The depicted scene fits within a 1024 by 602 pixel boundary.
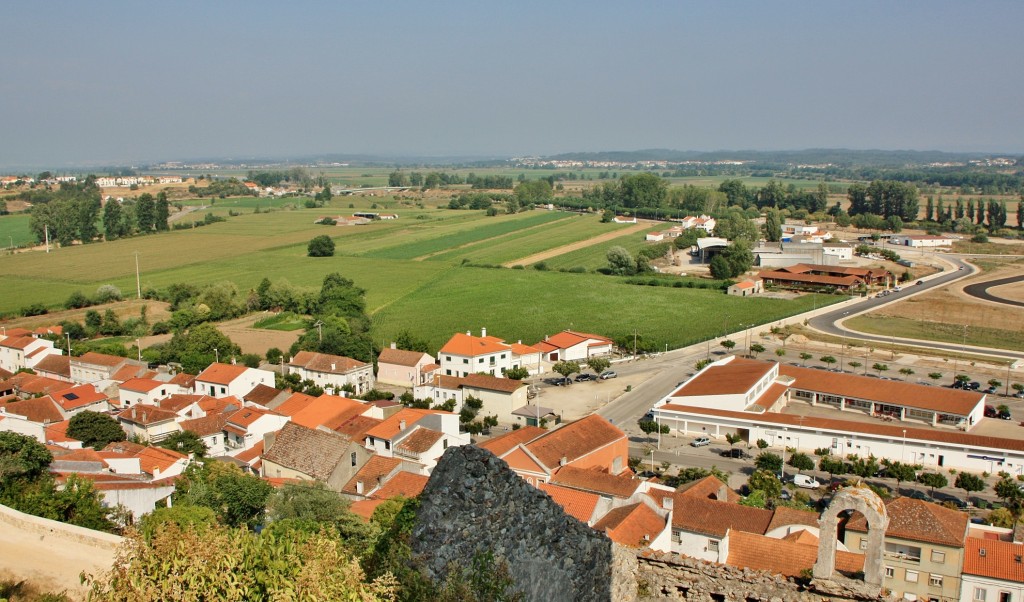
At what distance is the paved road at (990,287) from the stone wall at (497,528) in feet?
196

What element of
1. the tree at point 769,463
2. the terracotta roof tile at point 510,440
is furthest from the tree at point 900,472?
the terracotta roof tile at point 510,440

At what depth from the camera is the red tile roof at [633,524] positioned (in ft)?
49.6

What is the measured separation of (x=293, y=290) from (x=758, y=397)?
33.8 metres

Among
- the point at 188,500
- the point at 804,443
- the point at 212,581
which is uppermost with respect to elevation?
the point at 212,581

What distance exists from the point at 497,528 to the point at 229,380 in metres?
28.4

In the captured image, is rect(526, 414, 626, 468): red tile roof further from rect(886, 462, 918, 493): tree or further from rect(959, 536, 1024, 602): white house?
rect(959, 536, 1024, 602): white house

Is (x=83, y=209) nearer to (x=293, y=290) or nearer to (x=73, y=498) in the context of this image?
(x=293, y=290)

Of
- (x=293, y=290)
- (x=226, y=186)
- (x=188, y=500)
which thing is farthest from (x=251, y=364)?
(x=226, y=186)

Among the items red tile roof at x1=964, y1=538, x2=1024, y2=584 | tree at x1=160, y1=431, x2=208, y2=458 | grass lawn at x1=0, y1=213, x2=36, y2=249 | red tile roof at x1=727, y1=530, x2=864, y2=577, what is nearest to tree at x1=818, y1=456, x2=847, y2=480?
red tile roof at x1=964, y1=538, x2=1024, y2=584

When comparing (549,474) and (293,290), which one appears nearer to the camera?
(549,474)

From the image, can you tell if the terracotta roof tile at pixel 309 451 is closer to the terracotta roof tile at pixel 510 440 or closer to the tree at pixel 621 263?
the terracotta roof tile at pixel 510 440

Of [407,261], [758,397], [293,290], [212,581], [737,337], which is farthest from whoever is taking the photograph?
[407,261]

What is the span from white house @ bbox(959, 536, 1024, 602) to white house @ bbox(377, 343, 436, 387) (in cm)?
2481

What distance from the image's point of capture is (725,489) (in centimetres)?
2077
